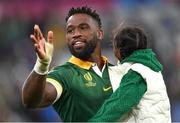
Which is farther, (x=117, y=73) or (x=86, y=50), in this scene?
(x=86, y=50)

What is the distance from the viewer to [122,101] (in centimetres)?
346

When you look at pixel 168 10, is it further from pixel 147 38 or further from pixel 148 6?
pixel 147 38

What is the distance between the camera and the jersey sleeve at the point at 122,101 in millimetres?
3453

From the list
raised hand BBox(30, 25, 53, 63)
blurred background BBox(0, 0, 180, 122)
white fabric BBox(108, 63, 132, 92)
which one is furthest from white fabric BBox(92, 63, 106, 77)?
blurred background BBox(0, 0, 180, 122)

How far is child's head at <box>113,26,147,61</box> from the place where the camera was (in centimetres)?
369

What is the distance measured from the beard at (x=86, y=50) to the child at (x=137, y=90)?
1.06 feet

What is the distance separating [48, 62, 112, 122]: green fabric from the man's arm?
0.89ft

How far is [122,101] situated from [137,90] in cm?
10

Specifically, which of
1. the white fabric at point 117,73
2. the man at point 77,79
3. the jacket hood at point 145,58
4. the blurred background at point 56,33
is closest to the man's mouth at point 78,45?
the man at point 77,79

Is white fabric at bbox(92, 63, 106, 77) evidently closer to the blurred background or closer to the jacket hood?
the jacket hood

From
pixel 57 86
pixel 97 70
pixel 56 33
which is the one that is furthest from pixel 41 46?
pixel 56 33

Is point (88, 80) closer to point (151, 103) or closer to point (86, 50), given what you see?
point (86, 50)

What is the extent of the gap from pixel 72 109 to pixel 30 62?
4661mm

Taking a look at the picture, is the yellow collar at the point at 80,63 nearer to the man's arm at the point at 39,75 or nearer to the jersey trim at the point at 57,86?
the jersey trim at the point at 57,86
